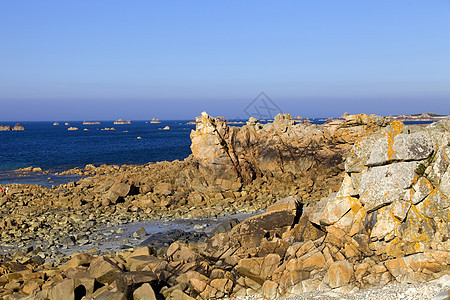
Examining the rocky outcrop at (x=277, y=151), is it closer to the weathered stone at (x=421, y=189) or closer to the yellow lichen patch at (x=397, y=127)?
the yellow lichen patch at (x=397, y=127)

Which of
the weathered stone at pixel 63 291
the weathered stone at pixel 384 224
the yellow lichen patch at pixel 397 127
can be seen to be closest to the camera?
the weathered stone at pixel 63 291

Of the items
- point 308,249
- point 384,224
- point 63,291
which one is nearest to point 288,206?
point 308,249

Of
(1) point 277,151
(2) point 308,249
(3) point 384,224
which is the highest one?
(1) point 277,151

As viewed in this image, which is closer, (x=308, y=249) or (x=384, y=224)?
(x=384, y=224)

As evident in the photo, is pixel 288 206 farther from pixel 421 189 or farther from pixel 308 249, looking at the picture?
pixel 421 189

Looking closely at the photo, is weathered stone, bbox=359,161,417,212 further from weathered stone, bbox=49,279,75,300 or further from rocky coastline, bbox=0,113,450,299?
weathered stone, bbox=49,279,75,300

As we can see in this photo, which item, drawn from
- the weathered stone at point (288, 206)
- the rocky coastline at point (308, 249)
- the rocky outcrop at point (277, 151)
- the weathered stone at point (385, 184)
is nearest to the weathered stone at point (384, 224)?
the rocky coastline at point (308, 249)

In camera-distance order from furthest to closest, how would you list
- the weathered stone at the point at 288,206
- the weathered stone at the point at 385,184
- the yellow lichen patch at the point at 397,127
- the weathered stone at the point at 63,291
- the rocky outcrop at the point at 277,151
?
the rocky outcrop at the point at 277,151 < the weathered stone at the point at 288,206 < the yellow lichen patch at the point at 397,127 < the weathered stone at the point at 385,184 < the weathered stone at the point at 63,291

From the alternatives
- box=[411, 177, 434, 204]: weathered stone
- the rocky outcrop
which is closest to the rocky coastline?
box=[411, 177, 434, 204]: weathered stone

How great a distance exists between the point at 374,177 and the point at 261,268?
5897 millimetres

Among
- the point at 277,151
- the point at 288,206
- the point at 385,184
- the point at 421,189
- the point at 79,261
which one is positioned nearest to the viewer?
the point at 421,189

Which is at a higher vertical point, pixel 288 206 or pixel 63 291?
pixel 288 206

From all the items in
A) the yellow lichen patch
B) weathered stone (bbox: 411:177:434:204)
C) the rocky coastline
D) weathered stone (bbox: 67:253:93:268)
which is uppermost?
the yellow lichen patch

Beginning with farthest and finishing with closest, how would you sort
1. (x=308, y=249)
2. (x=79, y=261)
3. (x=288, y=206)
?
(x=288, y=206)
(x=79, y=261)
(x=308, y=249)
